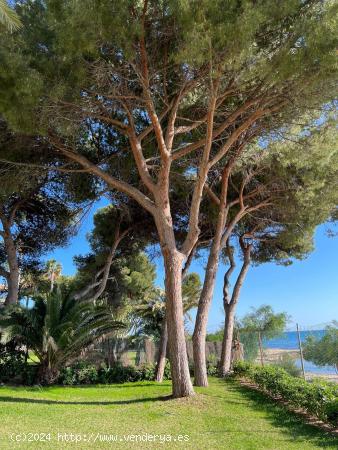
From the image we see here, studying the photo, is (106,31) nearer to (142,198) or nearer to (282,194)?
(142,198)

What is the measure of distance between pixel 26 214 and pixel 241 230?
22.8 ft

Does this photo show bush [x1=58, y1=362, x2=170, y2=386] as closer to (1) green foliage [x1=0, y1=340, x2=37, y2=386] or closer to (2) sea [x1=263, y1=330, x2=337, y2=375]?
(1) green foliage [x1=0, y1=340, x2=37, y2=386]

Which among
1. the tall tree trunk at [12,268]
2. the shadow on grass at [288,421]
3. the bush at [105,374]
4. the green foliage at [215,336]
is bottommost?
the shadow on grass at [288,421]

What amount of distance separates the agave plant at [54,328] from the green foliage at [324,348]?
11.1 m

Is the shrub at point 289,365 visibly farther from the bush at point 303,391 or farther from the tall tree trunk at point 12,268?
the tall tree trunk at point 12,268

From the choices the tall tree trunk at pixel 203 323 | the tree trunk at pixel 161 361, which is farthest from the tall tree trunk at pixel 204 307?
the tree trunk at pixel 161 361

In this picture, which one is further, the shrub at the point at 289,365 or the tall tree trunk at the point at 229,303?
the shrub at the point at 289,365

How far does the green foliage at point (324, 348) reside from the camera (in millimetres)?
18656

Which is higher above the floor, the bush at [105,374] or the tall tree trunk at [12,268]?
the tall tree trunk at [12,268]

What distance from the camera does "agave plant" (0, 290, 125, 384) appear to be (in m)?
10.6

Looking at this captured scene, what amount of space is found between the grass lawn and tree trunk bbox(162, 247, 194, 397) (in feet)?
0.98

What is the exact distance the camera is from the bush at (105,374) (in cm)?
1162

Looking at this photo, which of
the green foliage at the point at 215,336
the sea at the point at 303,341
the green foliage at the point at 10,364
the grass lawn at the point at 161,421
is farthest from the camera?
the green foliage at the point at 215,336

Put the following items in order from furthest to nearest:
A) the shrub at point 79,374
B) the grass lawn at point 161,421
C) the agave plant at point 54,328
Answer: the shrub at point 79,374, the agave plant at point 54,328, the grass lawn at point 161,421
